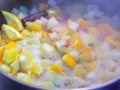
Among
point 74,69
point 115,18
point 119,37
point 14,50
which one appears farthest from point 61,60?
point 115,18

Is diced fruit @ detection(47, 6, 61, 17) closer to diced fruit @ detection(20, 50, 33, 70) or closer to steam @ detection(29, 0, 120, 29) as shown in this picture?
steam @ detection(29, 0, 120, 29)

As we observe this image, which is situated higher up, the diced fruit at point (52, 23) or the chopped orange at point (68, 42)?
the diced fruit at point (52, 23)

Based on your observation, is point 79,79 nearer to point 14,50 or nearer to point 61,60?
point 61,60

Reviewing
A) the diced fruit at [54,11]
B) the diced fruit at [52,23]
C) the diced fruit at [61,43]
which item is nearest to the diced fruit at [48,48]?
the diced fruit at [61,43]

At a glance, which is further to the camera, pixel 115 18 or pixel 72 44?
pixel 115 18

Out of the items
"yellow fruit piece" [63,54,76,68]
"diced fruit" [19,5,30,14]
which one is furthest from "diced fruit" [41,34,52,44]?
"diced fruit" [19,5,30,14]

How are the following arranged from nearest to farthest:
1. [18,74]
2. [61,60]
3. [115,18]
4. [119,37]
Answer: [18,74] → [61,60] → [119,37] → [115,18]

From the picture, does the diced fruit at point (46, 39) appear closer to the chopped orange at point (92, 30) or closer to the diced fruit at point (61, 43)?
the diced fruit at point (61, 43)
